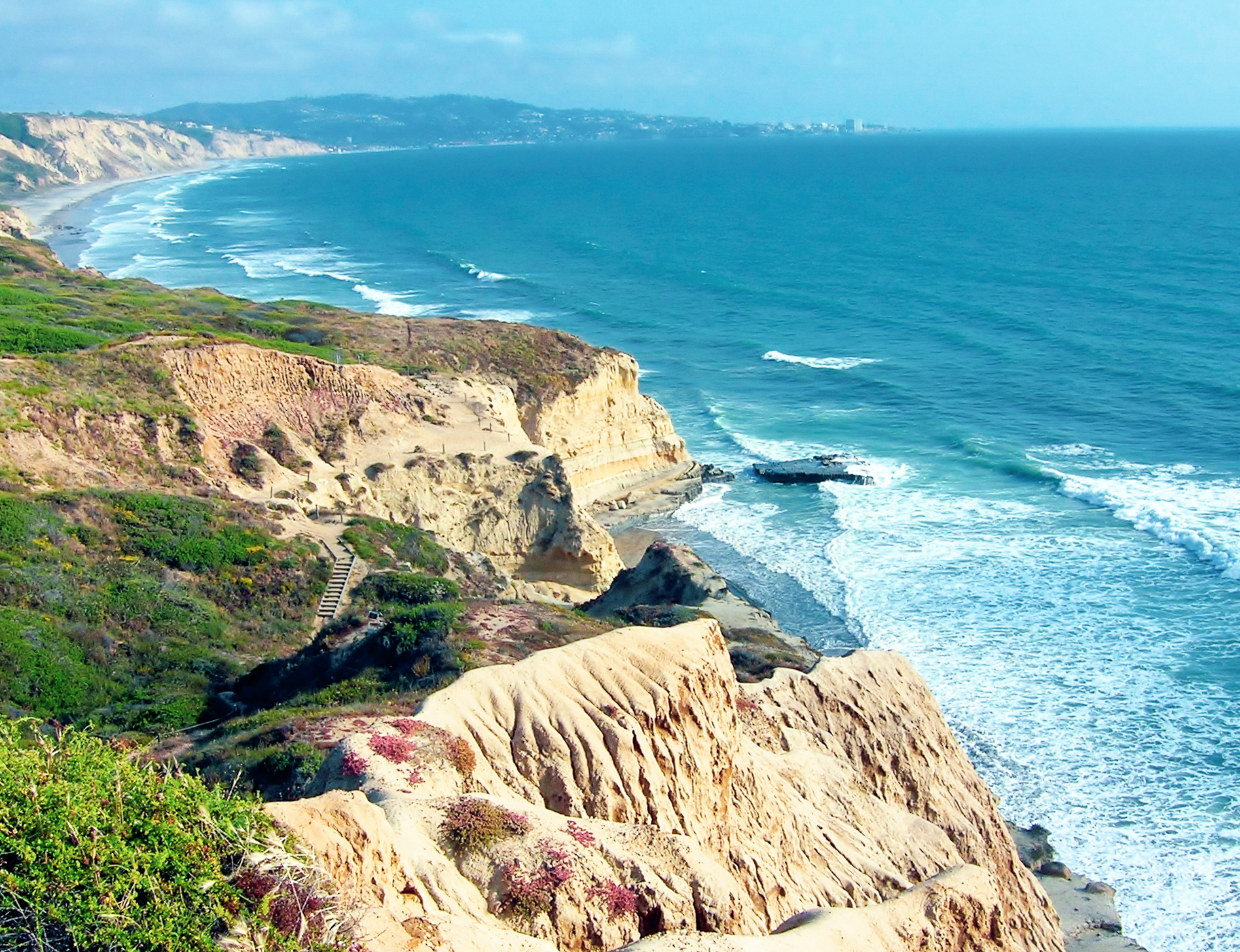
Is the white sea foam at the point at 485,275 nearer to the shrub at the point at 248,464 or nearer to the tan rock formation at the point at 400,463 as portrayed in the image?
the tan rock formation at the point at 400,463

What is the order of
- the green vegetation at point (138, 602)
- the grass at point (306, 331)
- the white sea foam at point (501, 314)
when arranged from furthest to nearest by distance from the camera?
the white sea foam at point (501, 314) → the grass at point (306, 331) → the green vegetation at point (138, 602)

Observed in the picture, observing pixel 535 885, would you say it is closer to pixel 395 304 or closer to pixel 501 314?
pixel 501 314

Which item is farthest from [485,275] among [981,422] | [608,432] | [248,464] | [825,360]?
Answer: [248,464]

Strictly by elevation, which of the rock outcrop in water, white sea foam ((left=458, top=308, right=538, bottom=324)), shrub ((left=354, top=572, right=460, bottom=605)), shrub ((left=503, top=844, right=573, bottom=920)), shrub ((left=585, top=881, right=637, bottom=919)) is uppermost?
shrub ((left=503, top=844, right=573, bottom=920))

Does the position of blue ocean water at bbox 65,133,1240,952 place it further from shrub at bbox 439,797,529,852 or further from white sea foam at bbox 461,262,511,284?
shrub at bbox 439,797,529,852

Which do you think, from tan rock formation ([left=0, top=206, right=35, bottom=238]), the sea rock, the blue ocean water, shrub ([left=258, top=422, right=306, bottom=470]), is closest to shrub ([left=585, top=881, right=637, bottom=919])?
the sea rock

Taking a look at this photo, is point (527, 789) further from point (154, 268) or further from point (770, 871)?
point (154, 268)

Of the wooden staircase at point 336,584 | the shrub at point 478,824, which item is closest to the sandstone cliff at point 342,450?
the wooden staircase at point 336,584
